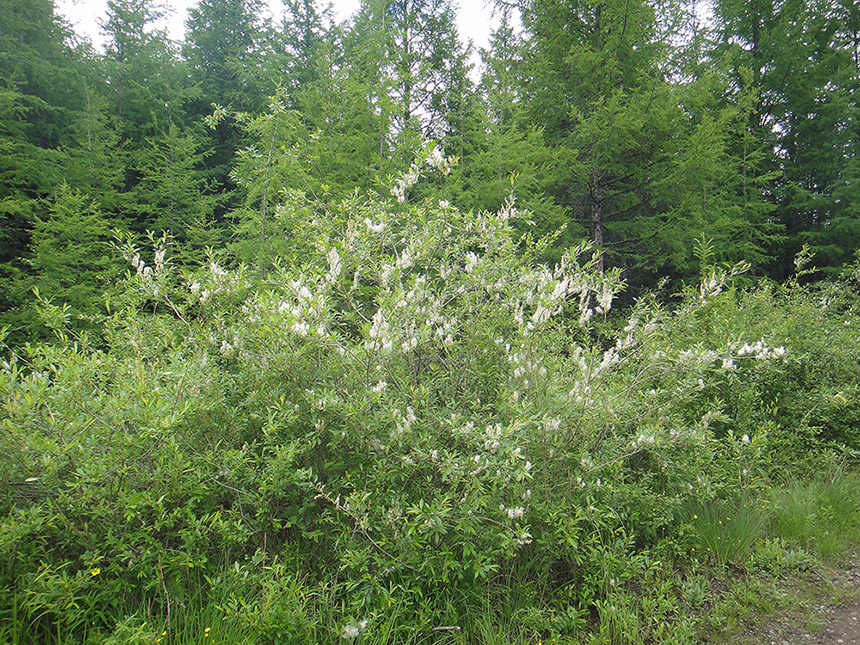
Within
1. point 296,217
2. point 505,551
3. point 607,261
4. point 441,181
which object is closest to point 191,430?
point 505,551

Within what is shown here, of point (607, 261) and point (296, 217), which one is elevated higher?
point (607, 261)

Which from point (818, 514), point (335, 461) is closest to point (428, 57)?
point (335, 461)

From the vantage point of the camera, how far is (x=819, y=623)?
2.67 m

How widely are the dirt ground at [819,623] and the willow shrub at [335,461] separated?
23.4 inches

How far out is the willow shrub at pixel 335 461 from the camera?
1986 mm

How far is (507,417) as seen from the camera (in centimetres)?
285

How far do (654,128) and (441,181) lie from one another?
444cm

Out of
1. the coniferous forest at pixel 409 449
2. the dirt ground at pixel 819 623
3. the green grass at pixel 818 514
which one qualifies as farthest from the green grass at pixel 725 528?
the dirt ground at pixel 819 623

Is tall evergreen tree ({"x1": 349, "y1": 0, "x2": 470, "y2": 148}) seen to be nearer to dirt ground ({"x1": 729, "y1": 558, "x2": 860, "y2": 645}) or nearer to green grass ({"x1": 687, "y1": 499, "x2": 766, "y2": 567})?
green grass ({"x1": 687, "y1": 499, "x2": 766, "y2": 567})

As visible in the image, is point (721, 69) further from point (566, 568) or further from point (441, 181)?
point (566, 568)

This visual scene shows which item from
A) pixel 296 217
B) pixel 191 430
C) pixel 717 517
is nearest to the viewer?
pixel 191 430

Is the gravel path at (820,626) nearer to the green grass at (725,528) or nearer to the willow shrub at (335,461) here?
the green grass at (725,528)

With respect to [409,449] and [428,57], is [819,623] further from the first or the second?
[428,57]

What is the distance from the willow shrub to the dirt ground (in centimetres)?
59
